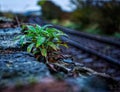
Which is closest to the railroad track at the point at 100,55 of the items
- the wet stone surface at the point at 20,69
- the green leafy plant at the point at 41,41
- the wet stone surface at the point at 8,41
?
the wet stone surface at the point at 8,41

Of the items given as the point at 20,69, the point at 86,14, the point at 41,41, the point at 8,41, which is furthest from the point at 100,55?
the point at 86,14

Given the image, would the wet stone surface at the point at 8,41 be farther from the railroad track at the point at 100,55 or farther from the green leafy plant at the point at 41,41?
the railroad track at the point at 100,55

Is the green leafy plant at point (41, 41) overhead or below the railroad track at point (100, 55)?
overhead

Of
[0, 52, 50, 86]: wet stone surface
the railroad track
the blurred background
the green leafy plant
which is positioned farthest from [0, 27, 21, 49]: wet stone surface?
the blurred background

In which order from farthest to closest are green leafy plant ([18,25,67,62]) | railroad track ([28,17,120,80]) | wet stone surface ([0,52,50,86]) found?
railroad track ([28,17,120,80]) < green leafy plant ([18,25,67,62]) < wet stone surface ([0,52,50,86])

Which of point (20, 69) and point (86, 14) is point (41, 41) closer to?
point (20, 69)

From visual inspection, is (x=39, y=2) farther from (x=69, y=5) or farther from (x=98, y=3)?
(x=98, y=3)

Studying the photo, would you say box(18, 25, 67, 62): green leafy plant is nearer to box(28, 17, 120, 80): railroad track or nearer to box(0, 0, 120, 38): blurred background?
box(28, 17, 120, 80): railroad track

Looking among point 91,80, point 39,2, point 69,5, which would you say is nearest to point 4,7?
point 39,2
